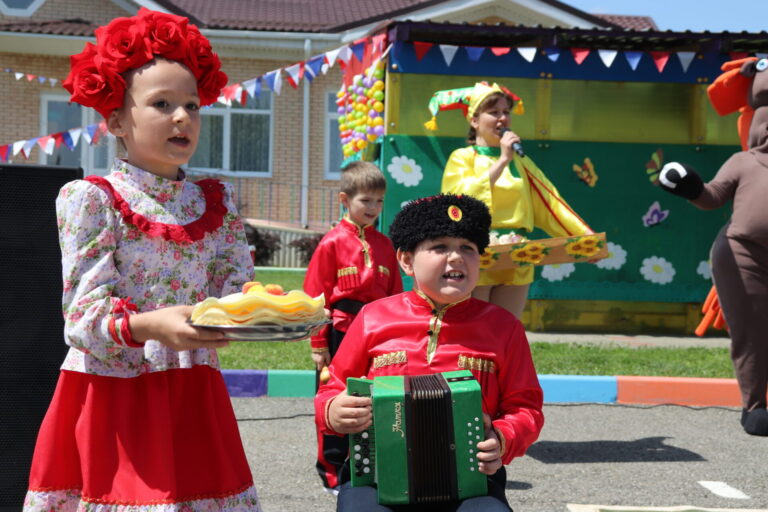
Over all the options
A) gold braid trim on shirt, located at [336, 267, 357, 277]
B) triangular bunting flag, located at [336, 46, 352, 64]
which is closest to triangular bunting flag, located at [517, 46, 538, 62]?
triangular bunting flag, located at [336, 46, 352, 64]

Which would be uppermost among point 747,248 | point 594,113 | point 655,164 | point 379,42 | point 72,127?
point 379,42

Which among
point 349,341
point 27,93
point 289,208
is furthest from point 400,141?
point 27,93

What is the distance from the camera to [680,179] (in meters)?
5.94

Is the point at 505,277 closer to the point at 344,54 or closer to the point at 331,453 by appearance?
the point at 331,453

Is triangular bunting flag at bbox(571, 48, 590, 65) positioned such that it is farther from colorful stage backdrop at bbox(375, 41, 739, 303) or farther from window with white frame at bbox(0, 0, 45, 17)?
window with white frame at bbox(0, 0, 45, 17)

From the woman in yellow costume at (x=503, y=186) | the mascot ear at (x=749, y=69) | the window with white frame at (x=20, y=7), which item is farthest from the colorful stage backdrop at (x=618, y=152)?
the window with white frame at (x=20, y=7)

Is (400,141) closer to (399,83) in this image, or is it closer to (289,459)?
(399,83)

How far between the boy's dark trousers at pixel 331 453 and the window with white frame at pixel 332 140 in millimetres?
14872

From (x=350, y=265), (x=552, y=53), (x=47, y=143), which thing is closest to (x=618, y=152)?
(x=552, y=53)

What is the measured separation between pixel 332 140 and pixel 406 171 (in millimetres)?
10375

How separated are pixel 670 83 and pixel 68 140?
246 inches

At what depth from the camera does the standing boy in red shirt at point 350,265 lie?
196 inches

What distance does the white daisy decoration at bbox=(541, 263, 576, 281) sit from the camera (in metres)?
9.94

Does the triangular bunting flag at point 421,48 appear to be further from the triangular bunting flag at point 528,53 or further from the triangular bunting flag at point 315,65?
the triangular bunting flag at point 315,65
